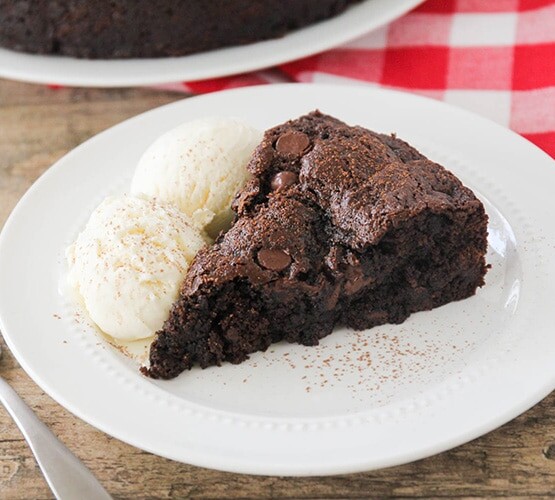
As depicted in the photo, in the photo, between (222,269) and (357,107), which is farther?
(357,107)

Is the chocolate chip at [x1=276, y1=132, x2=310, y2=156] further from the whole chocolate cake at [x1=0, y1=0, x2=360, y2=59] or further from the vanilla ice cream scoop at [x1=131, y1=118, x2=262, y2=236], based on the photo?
the whole chocolate cake at [x1=0, y1=0, x2=360, y2=59]

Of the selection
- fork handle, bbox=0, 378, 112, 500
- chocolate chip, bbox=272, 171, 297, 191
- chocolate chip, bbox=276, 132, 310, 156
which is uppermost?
chocolate chip, bbox=276, 132, 310, 156

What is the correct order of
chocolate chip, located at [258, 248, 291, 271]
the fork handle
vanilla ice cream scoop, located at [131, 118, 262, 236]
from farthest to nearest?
vanilla ice cream scoop, located at [131, 118, 262, 236] → chocolate chip, located at [258, 248, 291, 271] → the fork handle

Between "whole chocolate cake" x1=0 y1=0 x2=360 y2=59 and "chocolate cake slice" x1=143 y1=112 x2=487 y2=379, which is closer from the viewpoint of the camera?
"chocolate cake slice" x1=143 y1=112 x2=487 y2=379

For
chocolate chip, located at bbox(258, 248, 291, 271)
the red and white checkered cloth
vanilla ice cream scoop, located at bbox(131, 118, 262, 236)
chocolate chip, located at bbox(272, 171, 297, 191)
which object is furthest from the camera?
the red and white checkered cloth

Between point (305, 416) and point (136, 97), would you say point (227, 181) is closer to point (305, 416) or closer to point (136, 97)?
point (305, 416)

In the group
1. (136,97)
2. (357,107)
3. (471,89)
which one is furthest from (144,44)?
(471,89)

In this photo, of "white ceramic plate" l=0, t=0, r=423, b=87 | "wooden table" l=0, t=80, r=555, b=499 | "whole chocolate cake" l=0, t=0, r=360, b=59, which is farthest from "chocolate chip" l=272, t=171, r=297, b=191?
"whole chocolate cake" l=0, t=0, r=360, b=59
